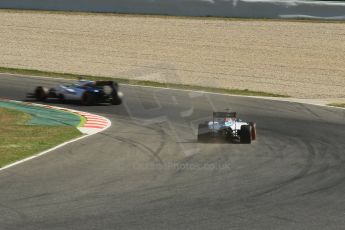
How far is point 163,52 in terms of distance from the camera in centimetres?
3766

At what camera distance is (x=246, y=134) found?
61.5 feet

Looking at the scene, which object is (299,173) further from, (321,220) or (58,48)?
(58,48)

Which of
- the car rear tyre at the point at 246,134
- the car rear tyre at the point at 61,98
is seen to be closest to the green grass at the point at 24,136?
the car rear tyre at the point at 61,98

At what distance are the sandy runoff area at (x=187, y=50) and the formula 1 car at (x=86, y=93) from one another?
695 cm

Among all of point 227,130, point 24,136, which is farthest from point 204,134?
point 24,136

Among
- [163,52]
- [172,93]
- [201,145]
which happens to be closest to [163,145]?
[201,145]

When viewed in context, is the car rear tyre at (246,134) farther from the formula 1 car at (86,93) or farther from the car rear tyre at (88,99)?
the car rear tyre at (88,99)

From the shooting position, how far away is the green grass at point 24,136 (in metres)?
→ 16.8

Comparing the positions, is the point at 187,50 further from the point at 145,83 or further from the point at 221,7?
the point at 145,83

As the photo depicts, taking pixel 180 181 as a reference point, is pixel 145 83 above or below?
above

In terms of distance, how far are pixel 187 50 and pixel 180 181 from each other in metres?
24.1

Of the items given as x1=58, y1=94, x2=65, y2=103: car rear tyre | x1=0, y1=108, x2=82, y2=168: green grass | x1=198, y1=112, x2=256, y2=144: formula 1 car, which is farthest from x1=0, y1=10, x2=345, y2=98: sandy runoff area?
x1=0, y1=108, x2=82, y2=168: green grass

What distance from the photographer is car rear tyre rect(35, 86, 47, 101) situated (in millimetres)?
26516

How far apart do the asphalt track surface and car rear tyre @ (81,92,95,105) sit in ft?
7.63
